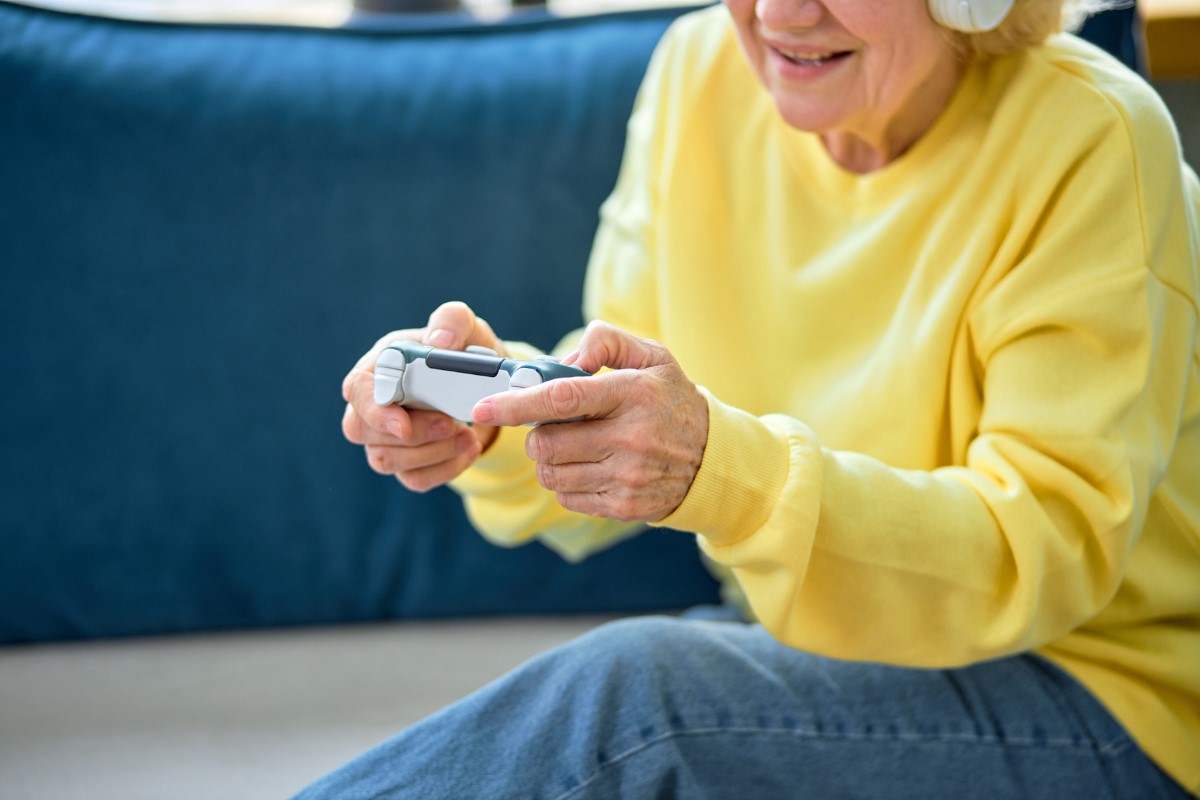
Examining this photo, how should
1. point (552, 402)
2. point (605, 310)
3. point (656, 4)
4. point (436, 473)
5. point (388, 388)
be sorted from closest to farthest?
point (552, 402) → point (388, 388) → point (436, 473) → point (605, 310) → point (656, 4)

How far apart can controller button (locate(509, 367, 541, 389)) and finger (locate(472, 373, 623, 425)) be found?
0.06 feet

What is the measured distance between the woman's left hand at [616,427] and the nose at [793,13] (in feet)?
0.95

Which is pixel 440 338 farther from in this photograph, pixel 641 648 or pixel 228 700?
pixel 228 700

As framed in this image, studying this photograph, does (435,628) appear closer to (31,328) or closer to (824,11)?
(31,328)

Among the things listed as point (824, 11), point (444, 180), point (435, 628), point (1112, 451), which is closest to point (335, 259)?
point (444, 180)

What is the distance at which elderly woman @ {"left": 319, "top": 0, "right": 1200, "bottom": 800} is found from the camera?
0.80 metres

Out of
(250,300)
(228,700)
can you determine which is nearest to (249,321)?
(250,300)

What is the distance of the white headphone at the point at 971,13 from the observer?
0.85 m

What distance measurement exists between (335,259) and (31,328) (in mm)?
324

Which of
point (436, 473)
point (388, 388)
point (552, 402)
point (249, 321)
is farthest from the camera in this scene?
point (249, 321)

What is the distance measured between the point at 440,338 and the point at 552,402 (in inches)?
7.3

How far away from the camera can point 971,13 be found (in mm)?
856

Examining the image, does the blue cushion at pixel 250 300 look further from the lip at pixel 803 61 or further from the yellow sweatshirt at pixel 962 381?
the lip at pixel 803 61

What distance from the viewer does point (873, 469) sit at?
0.83 metres
